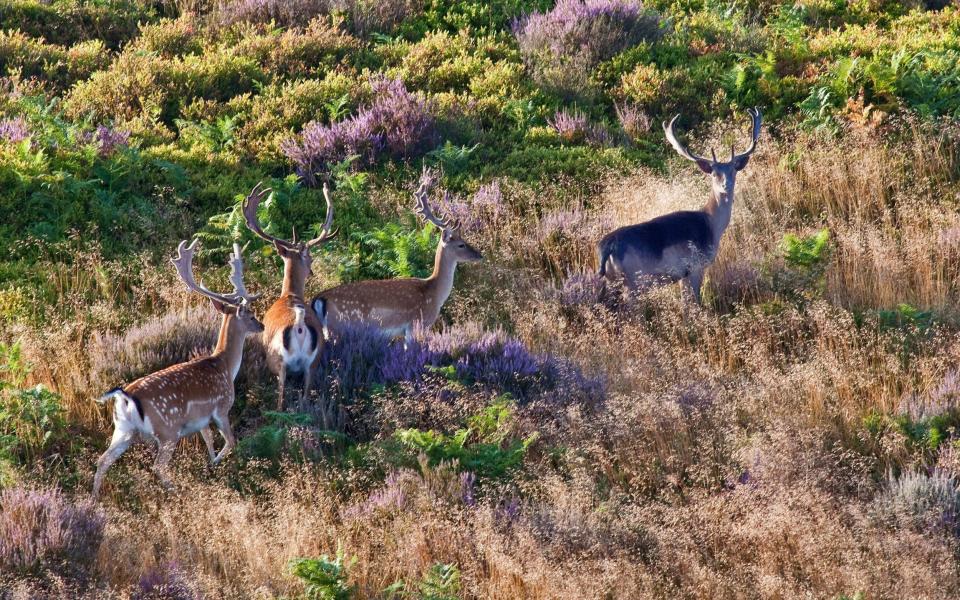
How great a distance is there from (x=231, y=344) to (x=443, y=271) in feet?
7.40

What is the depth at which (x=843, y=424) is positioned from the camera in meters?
7.34

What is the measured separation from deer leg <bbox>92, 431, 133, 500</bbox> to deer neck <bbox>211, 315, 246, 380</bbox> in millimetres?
953

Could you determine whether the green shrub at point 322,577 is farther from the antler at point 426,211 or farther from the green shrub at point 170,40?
the green shrub at point 170,40

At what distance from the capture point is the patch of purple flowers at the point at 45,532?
6000 mm

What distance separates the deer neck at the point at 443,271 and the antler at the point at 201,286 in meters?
1.68

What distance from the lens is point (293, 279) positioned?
879 centimetres

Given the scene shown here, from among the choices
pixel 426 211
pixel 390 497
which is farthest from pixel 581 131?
pixel 390 497

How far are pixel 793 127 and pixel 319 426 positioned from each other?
22.2 ft

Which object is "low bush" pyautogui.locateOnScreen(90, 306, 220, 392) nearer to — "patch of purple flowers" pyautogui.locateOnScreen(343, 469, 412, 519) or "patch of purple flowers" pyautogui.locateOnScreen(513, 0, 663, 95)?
"patch of purple flowers" pyautogui.locateOnScreen(343, 469, 412, 519)

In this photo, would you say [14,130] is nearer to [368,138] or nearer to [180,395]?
[368,138]

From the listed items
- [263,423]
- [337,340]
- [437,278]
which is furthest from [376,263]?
[263,423]

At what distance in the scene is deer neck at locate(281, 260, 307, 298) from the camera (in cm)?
872

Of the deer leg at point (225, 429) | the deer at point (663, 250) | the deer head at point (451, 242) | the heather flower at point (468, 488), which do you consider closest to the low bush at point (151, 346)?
the deer leg at point (225, 429)

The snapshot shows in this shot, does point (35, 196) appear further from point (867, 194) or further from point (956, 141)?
point (956, 141)
